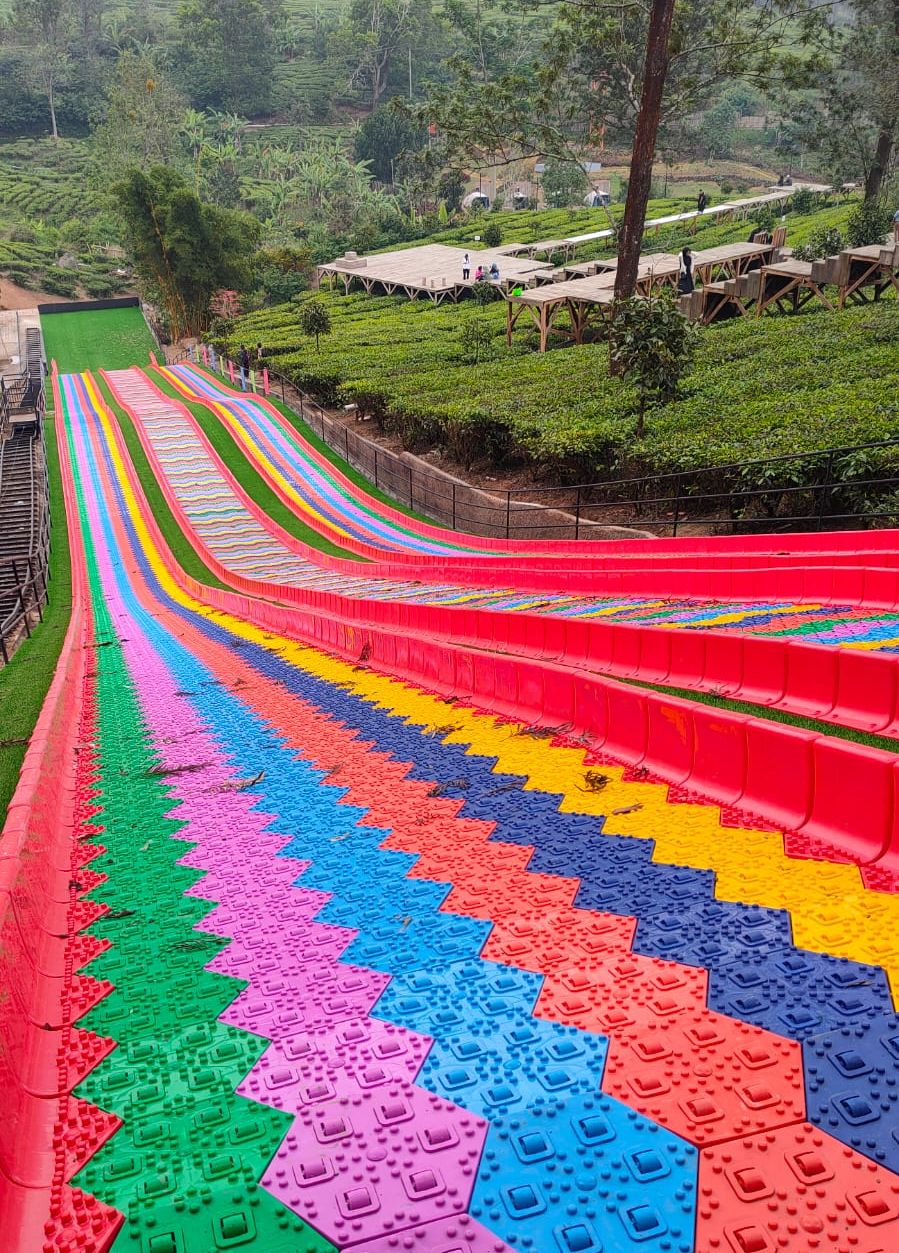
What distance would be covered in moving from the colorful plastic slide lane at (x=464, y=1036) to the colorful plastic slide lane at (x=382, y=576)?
2.59 meters

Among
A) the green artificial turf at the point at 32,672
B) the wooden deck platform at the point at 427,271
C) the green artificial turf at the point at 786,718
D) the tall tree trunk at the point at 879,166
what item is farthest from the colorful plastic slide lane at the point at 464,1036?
the wooden deck platform at the point at 427,271

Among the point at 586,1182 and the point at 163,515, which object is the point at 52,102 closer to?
the point at 163,515

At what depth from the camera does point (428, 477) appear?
23.5m

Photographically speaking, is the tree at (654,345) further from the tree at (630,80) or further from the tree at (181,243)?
the tree at (181,243)

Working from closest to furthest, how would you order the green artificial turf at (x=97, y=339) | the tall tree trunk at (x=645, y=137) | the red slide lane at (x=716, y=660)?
1. the red slide lane at (x=716, y=660)
2. the tall tree trunk at (x=645, y=137)
3. the green artificial turf at (x=97, y=339)

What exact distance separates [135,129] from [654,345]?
85.5m

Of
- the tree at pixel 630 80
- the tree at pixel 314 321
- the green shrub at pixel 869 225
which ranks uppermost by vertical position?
the tree at pixel 630 80

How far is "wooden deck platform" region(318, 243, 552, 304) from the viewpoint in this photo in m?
45.1

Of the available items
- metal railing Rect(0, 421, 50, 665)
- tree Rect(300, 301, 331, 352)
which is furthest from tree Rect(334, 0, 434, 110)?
metal railing Rect(0, 421, 50, 665)

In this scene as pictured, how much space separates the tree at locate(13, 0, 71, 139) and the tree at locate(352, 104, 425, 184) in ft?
123

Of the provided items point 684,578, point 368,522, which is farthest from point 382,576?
point 684,578

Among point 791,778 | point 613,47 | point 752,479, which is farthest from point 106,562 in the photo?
point 791,778

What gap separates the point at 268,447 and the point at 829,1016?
29791 mm

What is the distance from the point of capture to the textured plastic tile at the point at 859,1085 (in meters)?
2.15
